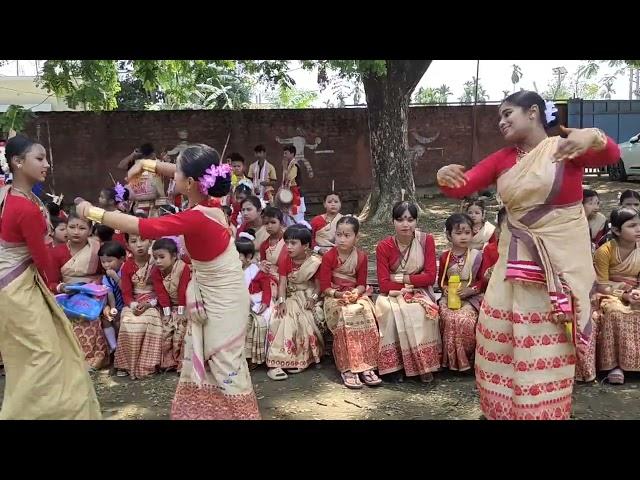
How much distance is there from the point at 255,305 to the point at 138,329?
0.90 meters

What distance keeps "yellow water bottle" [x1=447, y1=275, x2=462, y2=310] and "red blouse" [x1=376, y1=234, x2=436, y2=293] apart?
0.14 metres

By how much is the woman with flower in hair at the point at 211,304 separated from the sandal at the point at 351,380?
1.28 m

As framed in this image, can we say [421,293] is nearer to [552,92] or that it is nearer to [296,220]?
[296,220]

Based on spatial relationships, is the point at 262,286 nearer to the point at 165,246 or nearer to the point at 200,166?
the point at 165,246

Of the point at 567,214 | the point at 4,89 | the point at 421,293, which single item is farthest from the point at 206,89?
the point at 567,214

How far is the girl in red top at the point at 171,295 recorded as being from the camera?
4.76 metres

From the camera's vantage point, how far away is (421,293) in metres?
4.71

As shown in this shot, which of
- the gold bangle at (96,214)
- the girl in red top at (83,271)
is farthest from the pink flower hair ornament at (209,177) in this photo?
the girl in red top at (83,271)

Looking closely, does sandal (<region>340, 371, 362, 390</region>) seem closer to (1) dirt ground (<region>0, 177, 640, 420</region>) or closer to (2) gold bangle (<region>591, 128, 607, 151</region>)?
(1) dirt ground (<region>0, 177, 640, 420</region>)

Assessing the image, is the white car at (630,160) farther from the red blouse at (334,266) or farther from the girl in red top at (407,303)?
the red blouse at (334,266)

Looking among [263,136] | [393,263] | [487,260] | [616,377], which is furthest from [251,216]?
[263,136]

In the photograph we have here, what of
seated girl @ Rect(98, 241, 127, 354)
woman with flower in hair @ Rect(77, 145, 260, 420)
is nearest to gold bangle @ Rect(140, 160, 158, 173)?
woman with flower in hair @ Rect(77, 145, 260, 420)

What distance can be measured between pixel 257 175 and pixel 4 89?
21.8 meters

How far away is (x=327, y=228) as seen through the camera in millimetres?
5918
